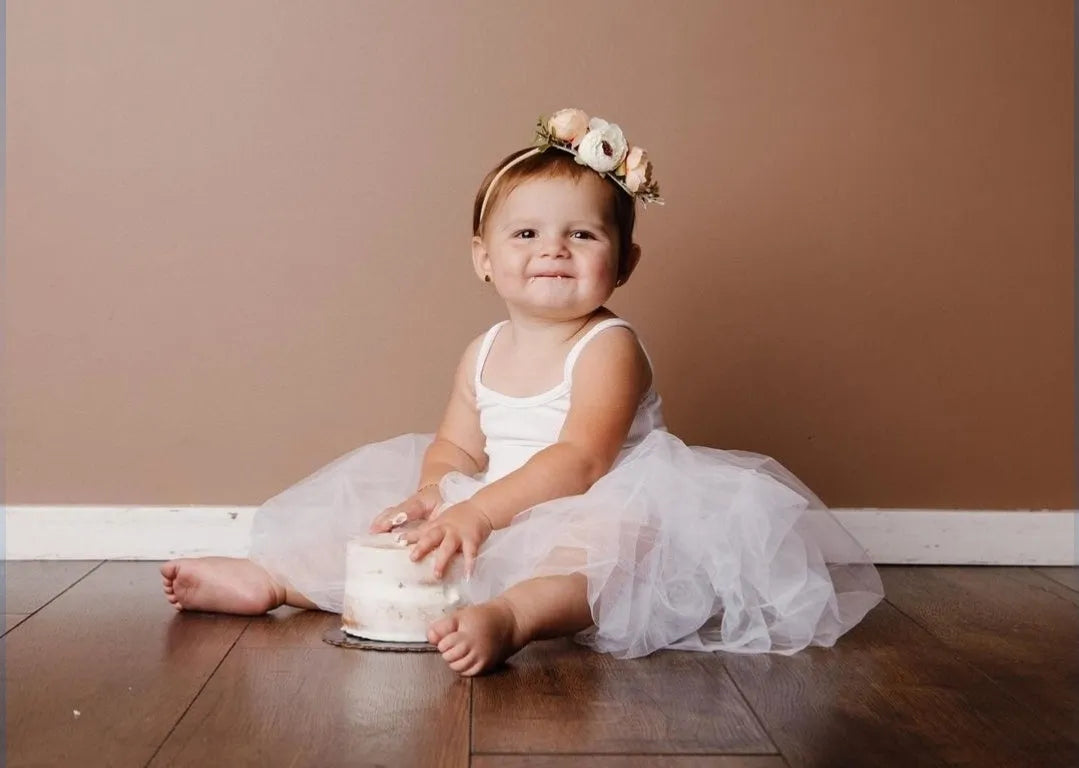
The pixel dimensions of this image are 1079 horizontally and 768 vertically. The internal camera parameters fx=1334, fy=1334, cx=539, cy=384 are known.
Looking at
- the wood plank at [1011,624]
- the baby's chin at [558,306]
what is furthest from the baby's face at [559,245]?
the wood plank at [1011,624]

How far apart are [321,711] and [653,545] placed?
1.56 feet

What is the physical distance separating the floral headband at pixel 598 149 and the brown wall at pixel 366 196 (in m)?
0.32

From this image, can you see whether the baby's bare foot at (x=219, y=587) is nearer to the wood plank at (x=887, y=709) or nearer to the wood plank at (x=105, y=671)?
the wood plank at (x=105, y=671)

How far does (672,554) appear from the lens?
153 centimetres

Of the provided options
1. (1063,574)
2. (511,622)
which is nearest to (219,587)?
(511,622)

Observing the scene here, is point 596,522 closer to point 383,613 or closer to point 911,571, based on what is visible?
point 383,613

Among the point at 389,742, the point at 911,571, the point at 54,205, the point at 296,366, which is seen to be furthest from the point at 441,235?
the point at 389,742

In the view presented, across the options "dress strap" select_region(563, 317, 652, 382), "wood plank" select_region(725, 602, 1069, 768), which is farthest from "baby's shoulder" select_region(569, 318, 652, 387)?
"wood plank" select_region(725, 602, 1069, 768)

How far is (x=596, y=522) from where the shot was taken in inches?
58.4

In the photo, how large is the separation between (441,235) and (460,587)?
0.77 meters

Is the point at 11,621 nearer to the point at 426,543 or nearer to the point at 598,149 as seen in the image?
the point at 426,543

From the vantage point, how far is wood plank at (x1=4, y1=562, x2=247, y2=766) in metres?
1.08

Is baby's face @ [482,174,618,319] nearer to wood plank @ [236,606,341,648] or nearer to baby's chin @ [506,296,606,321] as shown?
baby's chin @ [506,296,606,321]

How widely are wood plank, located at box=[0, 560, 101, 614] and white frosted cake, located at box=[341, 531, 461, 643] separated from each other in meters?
0.45
